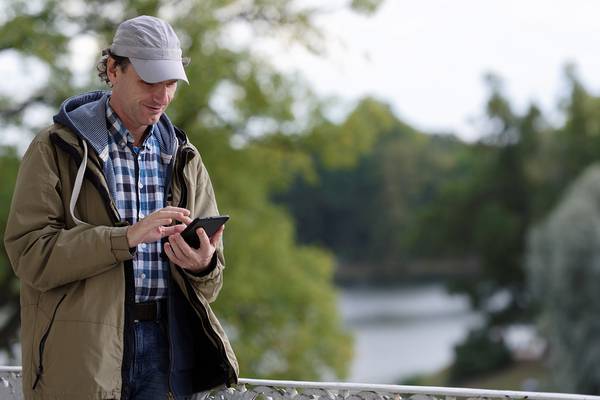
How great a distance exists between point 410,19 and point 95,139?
191ft

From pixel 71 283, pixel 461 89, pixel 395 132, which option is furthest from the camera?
pixel 395 132

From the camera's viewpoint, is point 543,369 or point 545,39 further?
point 545,39

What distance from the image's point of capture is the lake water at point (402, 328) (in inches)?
1460

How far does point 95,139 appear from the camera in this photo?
90.1 inches

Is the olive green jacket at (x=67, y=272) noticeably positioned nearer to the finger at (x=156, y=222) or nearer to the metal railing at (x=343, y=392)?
the finger at (x=156, y=222)

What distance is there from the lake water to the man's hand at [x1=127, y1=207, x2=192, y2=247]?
29.7 meters

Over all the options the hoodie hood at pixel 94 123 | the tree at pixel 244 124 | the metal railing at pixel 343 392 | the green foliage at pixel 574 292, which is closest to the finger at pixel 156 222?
the hoodie hood at pixel 94 123

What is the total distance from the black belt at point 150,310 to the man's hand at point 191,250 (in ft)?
0.43

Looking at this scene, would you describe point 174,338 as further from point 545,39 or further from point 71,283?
point 545,39

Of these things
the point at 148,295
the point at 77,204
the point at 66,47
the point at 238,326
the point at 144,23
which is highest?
the point at 66,47

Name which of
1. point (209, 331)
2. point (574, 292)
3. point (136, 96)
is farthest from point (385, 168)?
point (136, 96)

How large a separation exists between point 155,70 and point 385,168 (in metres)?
60.7

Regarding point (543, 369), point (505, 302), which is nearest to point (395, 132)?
point (505, 302)

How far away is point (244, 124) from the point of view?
52.0 feet
